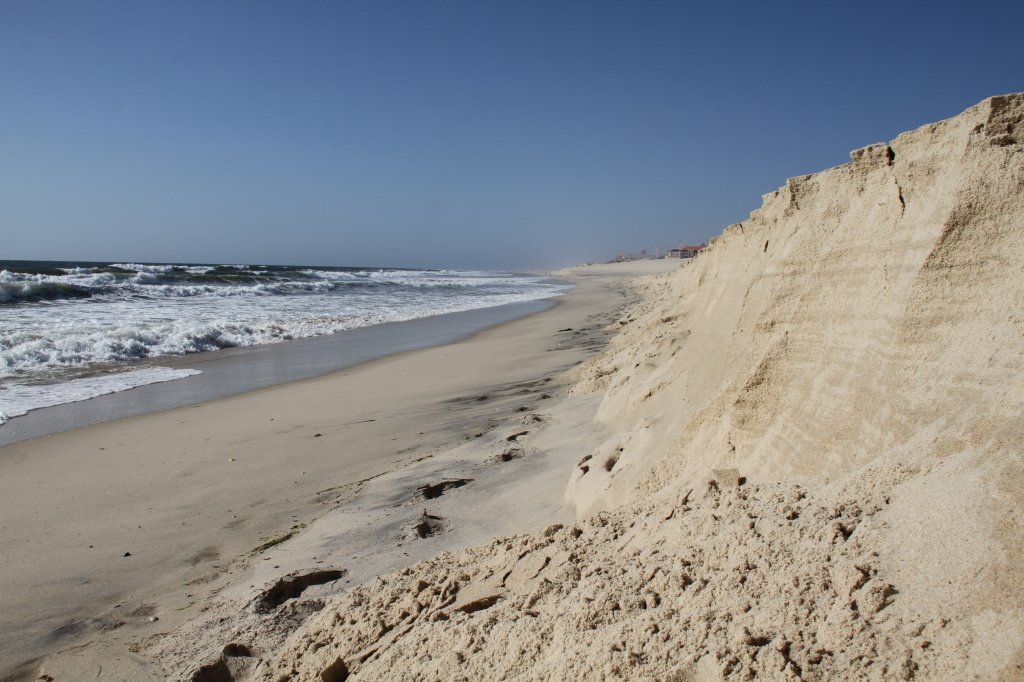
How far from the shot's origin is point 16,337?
10633 mm

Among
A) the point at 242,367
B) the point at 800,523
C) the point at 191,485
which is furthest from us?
the point at 242,367

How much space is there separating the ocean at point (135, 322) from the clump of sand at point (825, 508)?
6.87 meters

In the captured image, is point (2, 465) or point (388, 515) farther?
point (2, 465)

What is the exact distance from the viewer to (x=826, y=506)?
1.82 metres

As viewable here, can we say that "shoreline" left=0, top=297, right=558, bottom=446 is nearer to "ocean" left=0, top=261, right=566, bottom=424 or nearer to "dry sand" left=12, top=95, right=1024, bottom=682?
"ocean" left=0, top=261, right=566, bottom=424

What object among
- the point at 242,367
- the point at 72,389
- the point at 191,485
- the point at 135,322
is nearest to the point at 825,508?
the point at 191,485

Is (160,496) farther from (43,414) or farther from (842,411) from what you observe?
(842,411)

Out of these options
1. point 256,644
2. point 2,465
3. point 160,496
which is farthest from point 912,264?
point 2,465

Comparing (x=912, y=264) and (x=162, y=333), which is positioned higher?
(x=912, y=264)

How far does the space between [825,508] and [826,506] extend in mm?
12

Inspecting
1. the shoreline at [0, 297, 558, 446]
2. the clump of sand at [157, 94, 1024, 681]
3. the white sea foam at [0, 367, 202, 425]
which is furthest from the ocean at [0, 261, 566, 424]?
the clump of sand at [157, 94, 1024, 681]

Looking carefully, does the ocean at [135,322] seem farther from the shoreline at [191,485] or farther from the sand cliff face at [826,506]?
the sand cliff face at [826,506]

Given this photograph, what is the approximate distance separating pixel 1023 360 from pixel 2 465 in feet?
21.8

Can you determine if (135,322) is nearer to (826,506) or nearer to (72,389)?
(72,389)
